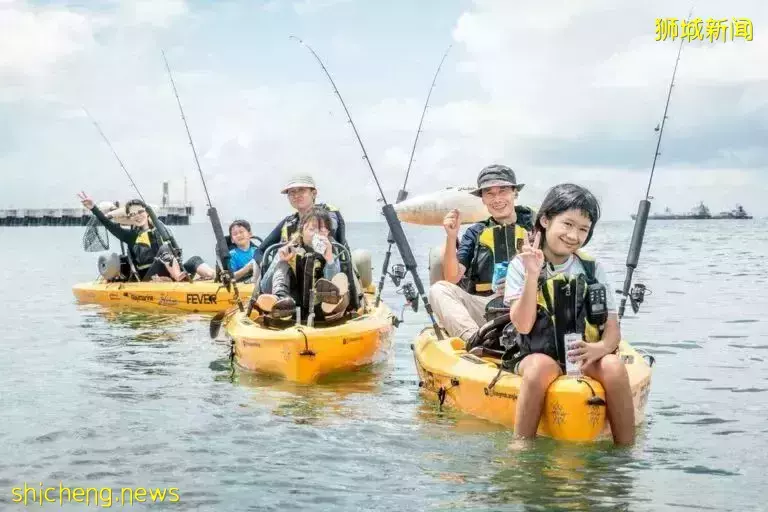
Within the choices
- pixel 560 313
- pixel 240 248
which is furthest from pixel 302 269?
pixel 240 248

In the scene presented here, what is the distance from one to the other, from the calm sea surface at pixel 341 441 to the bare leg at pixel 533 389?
0.17 metres

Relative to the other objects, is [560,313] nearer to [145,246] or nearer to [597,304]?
[597,304]

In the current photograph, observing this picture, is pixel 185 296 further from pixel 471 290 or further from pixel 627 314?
pixel 471 290

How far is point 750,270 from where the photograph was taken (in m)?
30.5

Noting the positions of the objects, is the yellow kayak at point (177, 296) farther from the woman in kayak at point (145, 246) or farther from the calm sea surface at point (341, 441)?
the calm sea surface at point (341, 441)

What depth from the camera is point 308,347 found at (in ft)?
30.2

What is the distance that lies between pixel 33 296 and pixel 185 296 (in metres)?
8.96

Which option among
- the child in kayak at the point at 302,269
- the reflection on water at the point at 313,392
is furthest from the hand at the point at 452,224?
the child in kayak at the point at 302,269

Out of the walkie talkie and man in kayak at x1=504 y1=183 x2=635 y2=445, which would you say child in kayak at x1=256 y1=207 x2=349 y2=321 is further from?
the walkie talkie

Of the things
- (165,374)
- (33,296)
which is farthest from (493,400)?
(33,296)

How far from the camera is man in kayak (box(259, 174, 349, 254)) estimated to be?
1082 cm

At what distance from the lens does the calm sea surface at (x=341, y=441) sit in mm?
5777

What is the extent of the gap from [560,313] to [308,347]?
3631mm

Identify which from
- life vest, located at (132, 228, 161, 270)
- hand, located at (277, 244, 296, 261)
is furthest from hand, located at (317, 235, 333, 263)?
life vest, located at (132, 228, 161, 270)
